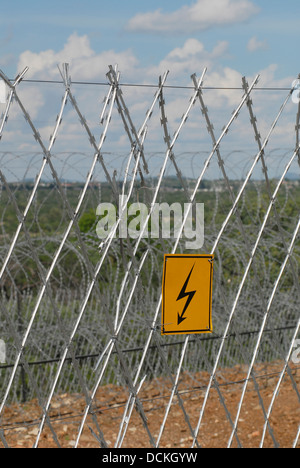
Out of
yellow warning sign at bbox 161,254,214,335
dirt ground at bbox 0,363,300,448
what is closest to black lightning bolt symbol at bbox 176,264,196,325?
yellow warning sign at bbox 161,254,214,335

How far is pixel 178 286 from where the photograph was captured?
128 inches

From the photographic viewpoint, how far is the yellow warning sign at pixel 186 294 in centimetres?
323

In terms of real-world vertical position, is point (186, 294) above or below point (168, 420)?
above

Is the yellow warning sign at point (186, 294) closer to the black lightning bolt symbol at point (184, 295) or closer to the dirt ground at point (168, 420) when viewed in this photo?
the black lightning bolt symbol at point (184, 295)

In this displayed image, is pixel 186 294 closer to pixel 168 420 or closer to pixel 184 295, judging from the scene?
pixel 184 295

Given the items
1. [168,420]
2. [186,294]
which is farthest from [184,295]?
[168,420]

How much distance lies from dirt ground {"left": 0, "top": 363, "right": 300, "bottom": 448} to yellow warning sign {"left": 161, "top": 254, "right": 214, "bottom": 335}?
1.10m

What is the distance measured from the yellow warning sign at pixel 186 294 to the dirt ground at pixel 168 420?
43.5 inches

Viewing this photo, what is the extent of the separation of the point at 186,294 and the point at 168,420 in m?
2.28

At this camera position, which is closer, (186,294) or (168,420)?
(186,294)

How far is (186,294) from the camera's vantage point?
3285 mm
